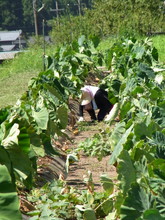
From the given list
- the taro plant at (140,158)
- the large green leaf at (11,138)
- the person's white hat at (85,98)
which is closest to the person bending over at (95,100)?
the person's white hat at (85,98)

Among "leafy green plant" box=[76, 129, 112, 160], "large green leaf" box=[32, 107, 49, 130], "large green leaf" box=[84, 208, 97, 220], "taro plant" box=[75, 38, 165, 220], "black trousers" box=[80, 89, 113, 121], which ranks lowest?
"black trousers" box=[80, 89, 113, 121]

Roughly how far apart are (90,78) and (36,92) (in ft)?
25.2

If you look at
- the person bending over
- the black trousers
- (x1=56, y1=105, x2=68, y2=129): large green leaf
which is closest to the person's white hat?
A: the person bending over

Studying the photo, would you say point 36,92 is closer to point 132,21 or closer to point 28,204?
point 28,204

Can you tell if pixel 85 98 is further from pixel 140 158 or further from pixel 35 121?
pixel 140 158

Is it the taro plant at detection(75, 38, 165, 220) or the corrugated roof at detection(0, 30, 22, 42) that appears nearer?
the taro plant at detection(75, 38, 165, 220)

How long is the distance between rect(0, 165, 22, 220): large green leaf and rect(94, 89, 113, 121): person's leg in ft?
28.0

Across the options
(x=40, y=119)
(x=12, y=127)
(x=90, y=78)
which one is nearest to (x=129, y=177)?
(x=12, y=127)

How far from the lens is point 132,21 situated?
105 feet

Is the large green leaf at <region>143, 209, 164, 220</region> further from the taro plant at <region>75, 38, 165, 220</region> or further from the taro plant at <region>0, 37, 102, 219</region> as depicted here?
the taro plant at <region>0, 37, 102, 219</region>

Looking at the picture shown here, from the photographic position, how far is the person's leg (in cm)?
1232

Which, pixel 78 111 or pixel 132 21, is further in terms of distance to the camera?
pixel 132 21

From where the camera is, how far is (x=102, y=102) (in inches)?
489

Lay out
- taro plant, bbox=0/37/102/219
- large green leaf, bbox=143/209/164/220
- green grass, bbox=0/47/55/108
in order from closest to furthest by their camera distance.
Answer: large green leaf, bbox=143/209/164/220 → taro plant, bbox=0/37/102/219 → green grass, bbox=0/47/55/108
